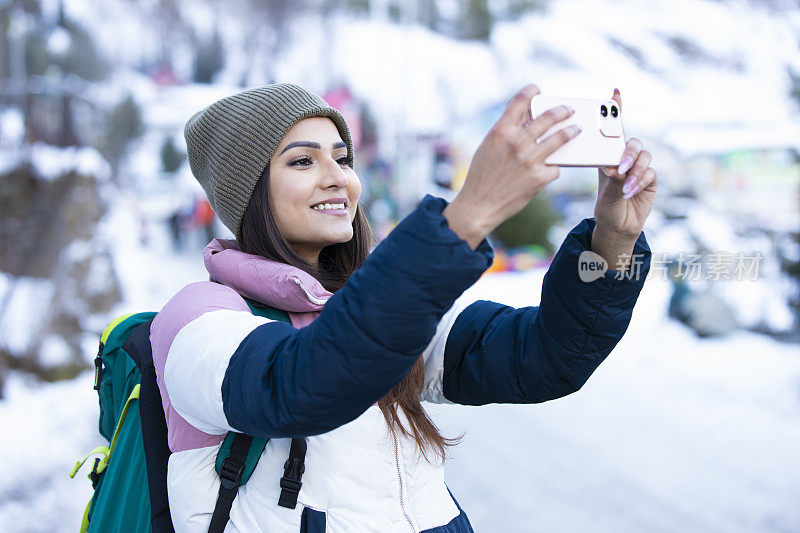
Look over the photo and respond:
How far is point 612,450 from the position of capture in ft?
13.1

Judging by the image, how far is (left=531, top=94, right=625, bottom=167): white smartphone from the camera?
86cm

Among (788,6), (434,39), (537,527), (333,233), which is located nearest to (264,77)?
(434,39)

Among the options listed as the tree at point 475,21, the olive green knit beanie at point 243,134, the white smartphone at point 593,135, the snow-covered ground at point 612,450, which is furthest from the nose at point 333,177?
the tree at point 475,21

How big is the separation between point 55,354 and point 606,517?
3.97 m

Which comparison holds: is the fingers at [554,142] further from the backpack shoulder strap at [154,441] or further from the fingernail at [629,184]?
the backpack shoulder strap at [154,441]

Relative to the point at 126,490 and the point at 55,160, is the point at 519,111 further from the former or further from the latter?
the point at 55,160

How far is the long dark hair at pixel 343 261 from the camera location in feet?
3.94

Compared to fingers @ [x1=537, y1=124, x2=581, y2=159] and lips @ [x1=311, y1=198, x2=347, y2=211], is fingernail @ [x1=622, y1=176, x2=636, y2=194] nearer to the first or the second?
fingers @ [x1=537, y1=124, x2=581, y2=159]

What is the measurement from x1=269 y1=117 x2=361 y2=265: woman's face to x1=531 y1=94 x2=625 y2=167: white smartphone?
570 millimetres

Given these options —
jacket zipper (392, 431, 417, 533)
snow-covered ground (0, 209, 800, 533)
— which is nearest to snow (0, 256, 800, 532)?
snow-covered ground (0, 209, 800, 533)

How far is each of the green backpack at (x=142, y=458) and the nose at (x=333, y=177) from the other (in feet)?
0.98

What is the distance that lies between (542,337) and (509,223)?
9.16 m

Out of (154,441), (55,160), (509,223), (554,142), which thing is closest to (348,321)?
(554,142)

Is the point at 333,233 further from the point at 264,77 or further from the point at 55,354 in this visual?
the point at 264,77
